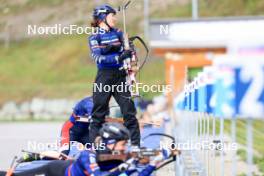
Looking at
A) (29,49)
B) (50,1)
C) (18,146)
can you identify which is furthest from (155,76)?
(18,146)

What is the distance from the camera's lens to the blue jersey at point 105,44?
9523 mm

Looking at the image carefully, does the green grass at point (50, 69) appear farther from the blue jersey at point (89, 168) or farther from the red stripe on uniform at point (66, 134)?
the blue jersey at point (89, 168)

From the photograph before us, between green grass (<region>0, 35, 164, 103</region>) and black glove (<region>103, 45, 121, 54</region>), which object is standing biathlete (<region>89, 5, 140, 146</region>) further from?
green grass (<region>0, 35, 164, 103</region>)

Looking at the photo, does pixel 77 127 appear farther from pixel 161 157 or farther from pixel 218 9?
pixel 218 9

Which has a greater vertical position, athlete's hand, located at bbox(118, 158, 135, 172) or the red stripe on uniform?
the red stripe on uniform

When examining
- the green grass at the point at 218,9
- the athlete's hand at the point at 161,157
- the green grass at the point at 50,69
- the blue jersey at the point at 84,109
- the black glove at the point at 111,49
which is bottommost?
the athlete's hand at the point at 161,157

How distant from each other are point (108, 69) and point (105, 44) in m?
0.34

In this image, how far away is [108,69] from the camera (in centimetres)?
973

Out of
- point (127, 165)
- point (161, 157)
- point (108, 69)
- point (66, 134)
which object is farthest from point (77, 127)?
point (161, 157)

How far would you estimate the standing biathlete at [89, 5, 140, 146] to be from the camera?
954cm

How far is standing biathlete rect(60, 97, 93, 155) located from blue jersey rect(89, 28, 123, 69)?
751 millimetres

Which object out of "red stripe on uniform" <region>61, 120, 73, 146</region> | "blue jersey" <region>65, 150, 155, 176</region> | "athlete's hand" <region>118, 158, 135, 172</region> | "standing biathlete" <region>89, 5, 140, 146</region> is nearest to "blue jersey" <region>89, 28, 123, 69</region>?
"standing biathlete" <region>89, 5, 140, 146</region>

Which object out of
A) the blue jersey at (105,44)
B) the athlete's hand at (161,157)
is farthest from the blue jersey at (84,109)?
the athlete's hand at (161,157)

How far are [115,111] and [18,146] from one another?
155 inches
